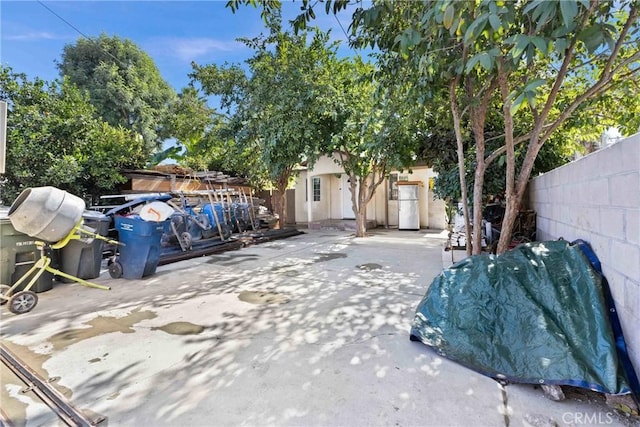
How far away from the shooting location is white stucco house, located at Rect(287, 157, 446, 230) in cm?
1104

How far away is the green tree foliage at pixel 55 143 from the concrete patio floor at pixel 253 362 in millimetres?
4239

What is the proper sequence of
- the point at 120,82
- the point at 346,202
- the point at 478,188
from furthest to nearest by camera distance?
the point at 120,82 < the point at 346,202 < the point at 478,188

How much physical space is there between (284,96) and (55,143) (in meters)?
5.52

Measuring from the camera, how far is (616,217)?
74.9 inches

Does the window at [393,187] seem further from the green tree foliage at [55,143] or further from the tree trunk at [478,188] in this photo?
the green tree foliage at [55,143]

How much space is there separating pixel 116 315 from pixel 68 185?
5.69 m

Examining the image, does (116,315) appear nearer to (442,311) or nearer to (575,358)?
(442,311)

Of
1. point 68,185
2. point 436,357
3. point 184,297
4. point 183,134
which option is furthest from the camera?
point 183,134

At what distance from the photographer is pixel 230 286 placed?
447 centimetres

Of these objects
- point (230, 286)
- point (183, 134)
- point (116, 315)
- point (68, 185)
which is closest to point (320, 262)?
point (230, 286)

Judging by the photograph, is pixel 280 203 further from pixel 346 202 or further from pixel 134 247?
pixel 134 247

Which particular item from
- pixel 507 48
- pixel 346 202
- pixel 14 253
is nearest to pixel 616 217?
pixel 507 48

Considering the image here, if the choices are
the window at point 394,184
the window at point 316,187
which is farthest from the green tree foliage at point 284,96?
the window at point 316,187

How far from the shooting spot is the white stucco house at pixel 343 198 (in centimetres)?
1104
